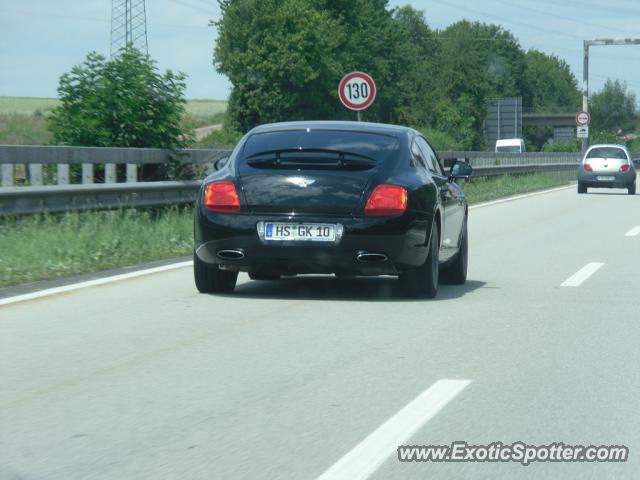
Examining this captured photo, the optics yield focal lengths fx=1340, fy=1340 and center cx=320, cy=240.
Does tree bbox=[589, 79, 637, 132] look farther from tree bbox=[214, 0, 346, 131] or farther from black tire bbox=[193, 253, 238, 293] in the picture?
black tire bbox=[193, 253, 238, 293]

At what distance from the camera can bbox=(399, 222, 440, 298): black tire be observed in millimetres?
10273

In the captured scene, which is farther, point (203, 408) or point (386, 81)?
point (386, 81)

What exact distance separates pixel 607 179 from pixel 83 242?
84.5 ft

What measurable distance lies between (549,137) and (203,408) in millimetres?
189628

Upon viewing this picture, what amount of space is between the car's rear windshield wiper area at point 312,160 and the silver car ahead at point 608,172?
27713 millimetres

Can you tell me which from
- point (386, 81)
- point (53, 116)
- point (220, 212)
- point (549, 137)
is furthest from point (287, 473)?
point (549, 137)

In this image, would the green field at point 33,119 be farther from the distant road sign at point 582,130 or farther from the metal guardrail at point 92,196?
the distant road sign at point 582,130

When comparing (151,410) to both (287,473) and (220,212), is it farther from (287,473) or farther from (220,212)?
(220,212)

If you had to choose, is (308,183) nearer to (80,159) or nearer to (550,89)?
(80,159)

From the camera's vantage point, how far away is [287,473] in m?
4.79

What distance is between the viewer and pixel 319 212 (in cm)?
983

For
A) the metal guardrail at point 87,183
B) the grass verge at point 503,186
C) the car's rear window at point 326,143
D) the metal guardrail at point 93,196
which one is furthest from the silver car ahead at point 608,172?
the car's rear window at point 326,143

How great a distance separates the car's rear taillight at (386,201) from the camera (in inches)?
388

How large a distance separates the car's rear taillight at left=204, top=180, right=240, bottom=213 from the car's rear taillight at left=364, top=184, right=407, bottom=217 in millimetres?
989
